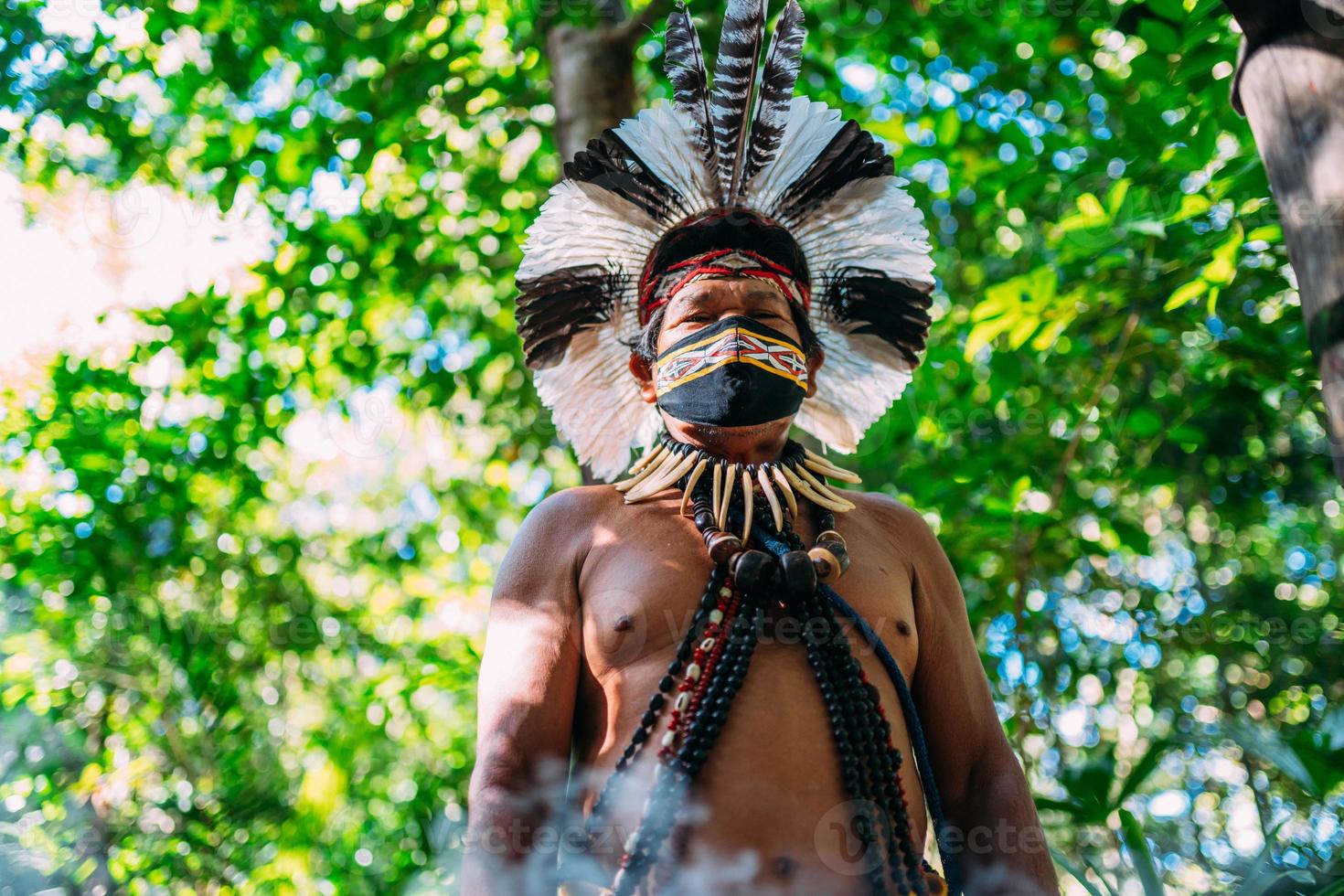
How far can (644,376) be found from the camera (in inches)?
110

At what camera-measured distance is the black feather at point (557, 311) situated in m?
2.90

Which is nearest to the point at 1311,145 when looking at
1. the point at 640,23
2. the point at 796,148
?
the point at 796,148

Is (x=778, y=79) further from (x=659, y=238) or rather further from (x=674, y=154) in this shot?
(x=659, y=238)

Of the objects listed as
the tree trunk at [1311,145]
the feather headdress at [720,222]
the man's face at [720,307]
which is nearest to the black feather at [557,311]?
the feather headdress at [720,222]

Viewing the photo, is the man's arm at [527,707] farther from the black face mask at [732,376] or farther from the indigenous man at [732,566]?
the black face mask at [732,376]

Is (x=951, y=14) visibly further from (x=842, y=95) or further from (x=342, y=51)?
(x=342, y=51)

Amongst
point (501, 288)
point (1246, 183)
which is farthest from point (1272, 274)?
point (501, 288)

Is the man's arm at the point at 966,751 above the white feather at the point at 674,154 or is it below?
below

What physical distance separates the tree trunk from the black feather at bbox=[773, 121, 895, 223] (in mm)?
1311

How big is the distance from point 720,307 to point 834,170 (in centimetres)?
54

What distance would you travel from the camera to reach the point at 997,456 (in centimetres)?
414

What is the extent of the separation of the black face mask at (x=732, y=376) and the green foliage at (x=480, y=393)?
1.28 m

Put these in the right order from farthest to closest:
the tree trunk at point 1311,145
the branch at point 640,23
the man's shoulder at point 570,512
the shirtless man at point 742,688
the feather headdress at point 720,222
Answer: the branch at point 640,23 → the feather headdress at point 720,222 → the man's shoulder at point 570,512 → the shirtless man at point 742,688 → the tree trunk at point 1311,145

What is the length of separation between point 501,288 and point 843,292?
3.00 m
